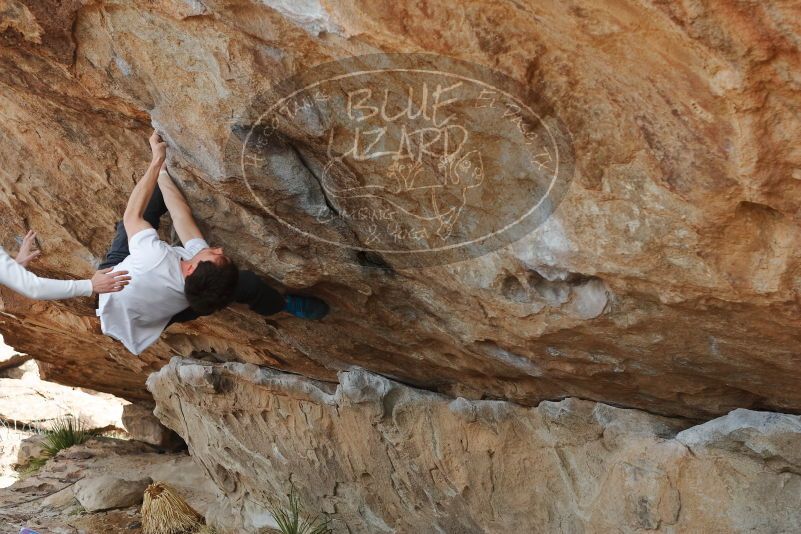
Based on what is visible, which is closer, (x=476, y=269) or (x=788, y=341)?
(x=788, y=341)

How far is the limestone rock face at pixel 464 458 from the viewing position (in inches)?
153

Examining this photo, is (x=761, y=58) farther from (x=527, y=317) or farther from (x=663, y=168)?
(x=527, y=317)

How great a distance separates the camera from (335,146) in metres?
3.95

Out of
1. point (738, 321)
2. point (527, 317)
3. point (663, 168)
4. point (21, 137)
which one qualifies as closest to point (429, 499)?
point (527, 317)

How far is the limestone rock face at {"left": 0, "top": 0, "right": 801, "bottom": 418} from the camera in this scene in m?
2.84

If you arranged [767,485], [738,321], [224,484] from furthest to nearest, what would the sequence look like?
1. [224,484]
2. [767,485]
3. [738,321]

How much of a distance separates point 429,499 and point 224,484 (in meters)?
2.12

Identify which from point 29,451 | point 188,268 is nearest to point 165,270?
point 188,268

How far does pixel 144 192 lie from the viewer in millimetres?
4480

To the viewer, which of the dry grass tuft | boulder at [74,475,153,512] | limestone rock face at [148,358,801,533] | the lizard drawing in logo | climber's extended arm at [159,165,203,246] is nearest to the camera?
the lizard drawing in logo

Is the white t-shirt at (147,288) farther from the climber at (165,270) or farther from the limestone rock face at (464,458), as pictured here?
the limestone rock face at (464,458)

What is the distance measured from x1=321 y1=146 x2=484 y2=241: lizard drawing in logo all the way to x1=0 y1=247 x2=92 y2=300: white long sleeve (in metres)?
1.39

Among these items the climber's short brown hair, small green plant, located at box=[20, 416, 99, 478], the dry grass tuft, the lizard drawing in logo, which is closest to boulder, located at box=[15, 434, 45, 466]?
small green plant, located at box=[20, 416, 99, 478]

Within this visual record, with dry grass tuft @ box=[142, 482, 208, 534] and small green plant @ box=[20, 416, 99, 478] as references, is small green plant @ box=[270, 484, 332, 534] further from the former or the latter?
small green plant @ box=[20, 416, 99, 478]
